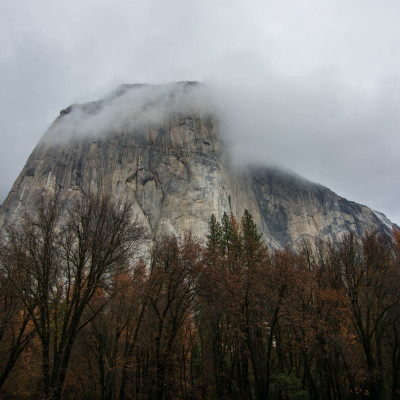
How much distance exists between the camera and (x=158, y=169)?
237 feet

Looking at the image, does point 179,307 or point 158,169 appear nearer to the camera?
point 179,307

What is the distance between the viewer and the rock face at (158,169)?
6700cm

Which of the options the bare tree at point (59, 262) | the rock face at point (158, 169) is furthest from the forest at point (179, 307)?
the rock face at point (158, 169)

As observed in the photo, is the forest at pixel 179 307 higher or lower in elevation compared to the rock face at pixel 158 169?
lower

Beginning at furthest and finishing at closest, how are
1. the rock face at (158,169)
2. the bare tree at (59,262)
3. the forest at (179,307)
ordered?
the rock face at (158,169) → the forest at (179,307) → the bare tree at (59,262)

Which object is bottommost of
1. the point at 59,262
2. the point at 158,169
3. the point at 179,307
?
the point at 179,307

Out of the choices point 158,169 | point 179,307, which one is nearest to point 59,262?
point 179,307

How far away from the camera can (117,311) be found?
1872cm

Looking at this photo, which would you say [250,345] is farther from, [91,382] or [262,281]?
[91,382]

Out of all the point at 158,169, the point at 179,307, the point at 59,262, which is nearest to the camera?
the point at 59,262

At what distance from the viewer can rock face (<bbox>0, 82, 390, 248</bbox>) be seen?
67000 mm

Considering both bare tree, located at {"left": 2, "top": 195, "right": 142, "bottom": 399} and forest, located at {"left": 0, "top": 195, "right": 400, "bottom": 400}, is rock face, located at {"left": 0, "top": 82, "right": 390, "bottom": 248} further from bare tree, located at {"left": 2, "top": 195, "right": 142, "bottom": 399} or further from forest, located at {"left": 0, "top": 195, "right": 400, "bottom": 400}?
bare tree, located at {"left": 2, "top": 195, "right": 142, "bottom": 399}

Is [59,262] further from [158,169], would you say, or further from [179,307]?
[158,169]

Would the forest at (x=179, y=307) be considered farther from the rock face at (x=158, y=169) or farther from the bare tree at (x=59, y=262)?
the rock face at (x=158, y=169)
